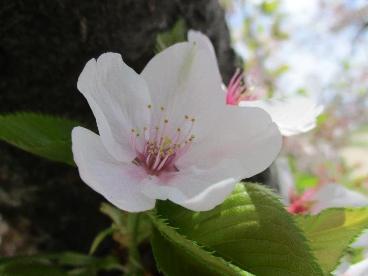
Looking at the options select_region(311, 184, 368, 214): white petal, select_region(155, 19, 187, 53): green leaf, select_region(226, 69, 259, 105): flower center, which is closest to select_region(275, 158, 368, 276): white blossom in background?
select_region(311, 184, 368, 214): white petal

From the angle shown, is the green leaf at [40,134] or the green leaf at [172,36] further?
the green leaf at [172,36]

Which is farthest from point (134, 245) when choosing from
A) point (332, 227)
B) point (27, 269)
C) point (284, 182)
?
point (284, 182)

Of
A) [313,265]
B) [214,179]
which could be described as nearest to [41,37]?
[214,179]

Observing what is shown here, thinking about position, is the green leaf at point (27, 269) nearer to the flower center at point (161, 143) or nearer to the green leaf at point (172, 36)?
the flower center at point (161, 143)

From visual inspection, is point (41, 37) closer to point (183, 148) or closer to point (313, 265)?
point (183, 148)

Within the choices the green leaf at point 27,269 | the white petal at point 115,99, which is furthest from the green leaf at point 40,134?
the green leaf at point 27,269

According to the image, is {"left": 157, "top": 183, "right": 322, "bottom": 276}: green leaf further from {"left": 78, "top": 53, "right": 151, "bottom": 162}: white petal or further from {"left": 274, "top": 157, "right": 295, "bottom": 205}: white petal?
{"left": 274, "top": 157, "right": 295, "bottom": 205}: white petal
